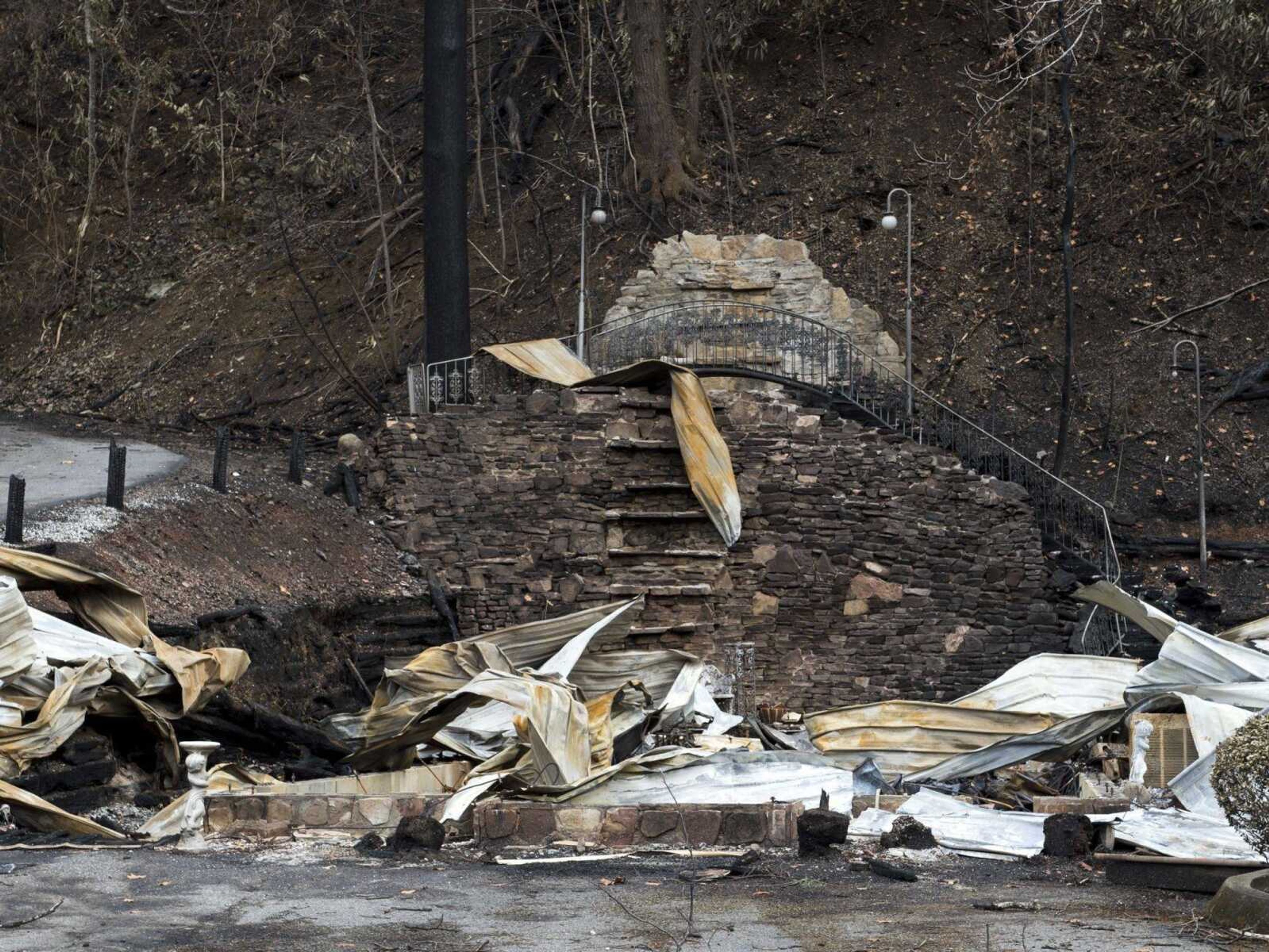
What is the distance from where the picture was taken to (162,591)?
629 inches

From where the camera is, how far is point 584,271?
2355 cm

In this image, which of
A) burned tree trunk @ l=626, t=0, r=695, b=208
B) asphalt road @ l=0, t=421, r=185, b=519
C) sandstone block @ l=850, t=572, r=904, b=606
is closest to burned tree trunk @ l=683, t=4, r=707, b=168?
burned tree trunk @ l=626, t=0, r=695, b=208

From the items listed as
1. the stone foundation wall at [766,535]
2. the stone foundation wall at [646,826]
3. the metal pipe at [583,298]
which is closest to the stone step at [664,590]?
the stone foundation wall at [766,535]

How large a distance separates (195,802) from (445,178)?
42.8 ft

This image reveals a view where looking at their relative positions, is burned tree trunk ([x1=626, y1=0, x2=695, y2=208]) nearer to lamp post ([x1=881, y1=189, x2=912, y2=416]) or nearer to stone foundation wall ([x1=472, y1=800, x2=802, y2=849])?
lamp post ([x1=881, y1=189, x2=912, y2=416])

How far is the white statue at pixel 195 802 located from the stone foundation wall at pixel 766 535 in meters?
7.80

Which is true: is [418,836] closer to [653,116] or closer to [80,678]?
[80,678]

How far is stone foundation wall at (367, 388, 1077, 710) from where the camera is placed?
1994cm

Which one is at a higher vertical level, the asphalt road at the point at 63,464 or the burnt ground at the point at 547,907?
the asphalt road at the point at 63,464

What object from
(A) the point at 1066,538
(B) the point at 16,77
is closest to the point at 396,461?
(A) the point at 1066,538

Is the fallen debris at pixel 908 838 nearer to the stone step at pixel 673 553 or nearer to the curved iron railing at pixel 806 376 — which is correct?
the stone step at pixel 673 553

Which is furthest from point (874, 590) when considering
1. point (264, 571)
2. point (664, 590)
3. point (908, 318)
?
point (264, 571)

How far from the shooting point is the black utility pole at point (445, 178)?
74.0 ft

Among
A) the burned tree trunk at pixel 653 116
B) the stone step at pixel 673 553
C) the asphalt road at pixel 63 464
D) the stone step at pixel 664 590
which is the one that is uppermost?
the burned tree trunk at pixel 653 116
